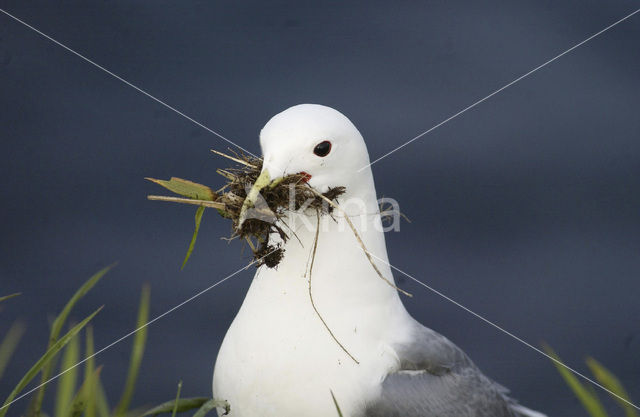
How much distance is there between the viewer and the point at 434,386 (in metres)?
1.89

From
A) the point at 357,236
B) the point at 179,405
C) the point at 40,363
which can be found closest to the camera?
the point at 40,363

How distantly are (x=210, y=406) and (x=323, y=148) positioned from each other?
58 cm

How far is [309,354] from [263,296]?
17 centimetres

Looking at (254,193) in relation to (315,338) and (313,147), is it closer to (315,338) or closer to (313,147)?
(313,147)

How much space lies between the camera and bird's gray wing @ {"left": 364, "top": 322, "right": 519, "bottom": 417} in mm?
1812

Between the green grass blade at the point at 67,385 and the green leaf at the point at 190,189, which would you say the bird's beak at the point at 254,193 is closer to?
the green leaf at the point at 190,189

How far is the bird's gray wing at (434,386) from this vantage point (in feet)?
5.94

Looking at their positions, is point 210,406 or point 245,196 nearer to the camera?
point 245,196

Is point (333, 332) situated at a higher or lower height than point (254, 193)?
lower

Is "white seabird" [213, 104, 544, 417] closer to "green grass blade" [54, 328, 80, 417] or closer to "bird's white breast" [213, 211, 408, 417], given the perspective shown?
"bird's white breast" [213, 211, 408, 417]

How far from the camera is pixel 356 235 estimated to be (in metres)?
1.67

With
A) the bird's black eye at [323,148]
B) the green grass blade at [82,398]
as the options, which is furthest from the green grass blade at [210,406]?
the bird's black eye at [323,148]

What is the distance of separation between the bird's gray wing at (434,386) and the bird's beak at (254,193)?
50cm

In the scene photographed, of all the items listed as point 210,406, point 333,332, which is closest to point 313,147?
point 333,332
